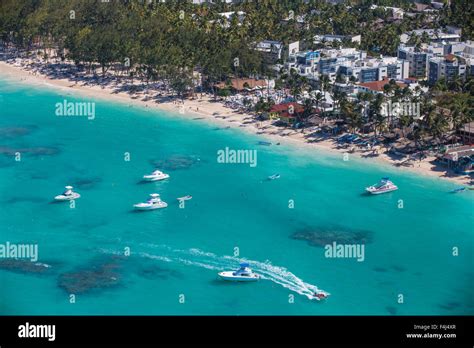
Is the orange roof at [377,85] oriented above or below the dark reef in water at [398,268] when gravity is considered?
above

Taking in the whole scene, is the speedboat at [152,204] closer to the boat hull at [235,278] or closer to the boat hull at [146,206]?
the boat hull at [146,206]

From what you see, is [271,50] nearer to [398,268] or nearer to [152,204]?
[152,204]

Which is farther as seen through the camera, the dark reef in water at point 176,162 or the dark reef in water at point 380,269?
the dark reef in water at point 176,162

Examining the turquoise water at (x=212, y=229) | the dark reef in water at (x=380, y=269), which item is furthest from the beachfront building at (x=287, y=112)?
the dark reef in water at (x=380, y=269)

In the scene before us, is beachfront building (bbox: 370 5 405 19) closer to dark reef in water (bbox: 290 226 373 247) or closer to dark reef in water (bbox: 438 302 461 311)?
dark reef in water (bbox: 290 226 373 247)

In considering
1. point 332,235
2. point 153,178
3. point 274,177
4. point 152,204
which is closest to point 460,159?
point 274,177

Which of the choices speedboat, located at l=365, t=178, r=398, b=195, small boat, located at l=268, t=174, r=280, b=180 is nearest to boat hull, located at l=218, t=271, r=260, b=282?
speedboat, located at l=365, t=178, r=398, b=195
